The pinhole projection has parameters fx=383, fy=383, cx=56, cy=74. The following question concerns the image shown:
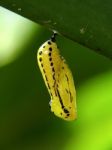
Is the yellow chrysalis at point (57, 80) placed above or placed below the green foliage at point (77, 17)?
above

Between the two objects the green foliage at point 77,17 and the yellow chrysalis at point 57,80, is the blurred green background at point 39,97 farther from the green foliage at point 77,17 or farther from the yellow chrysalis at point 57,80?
the green foliage at point 77,17

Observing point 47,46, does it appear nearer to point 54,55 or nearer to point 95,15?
point 54,55

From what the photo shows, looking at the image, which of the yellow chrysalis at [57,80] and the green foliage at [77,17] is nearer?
the green foliage at [77,17]

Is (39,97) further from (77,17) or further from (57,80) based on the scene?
(77,17)

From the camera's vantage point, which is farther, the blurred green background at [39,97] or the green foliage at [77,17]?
the blurred green background at [39,97]

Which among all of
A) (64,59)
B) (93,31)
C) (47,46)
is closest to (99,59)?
(64,59)

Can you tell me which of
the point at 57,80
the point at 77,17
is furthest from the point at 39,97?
the point at 77,17

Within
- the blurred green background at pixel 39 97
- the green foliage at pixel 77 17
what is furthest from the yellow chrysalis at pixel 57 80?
the green foliage at pixel 77 17
